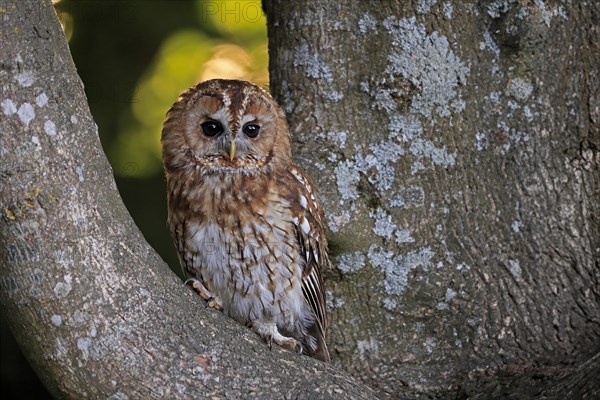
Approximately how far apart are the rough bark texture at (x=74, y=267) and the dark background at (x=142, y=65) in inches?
96.6

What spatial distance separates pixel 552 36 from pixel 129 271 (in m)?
1.91

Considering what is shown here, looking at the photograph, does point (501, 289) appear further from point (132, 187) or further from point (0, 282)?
point (132, 187)

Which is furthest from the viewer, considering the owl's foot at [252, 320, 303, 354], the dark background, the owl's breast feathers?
the dark background

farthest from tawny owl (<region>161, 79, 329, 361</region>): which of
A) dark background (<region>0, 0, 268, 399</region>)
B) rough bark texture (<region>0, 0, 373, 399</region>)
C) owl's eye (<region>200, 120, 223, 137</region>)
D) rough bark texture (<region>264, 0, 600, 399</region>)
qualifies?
dark background (<region>0, 0, 268, 399</region>)

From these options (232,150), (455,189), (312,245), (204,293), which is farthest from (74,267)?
(455,189)

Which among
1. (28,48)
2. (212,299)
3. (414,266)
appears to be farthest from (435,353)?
(28,48)

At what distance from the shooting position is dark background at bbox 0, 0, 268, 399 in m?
4.78

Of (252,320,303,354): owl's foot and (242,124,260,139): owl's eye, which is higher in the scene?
(242,124,260,139): owl's eye

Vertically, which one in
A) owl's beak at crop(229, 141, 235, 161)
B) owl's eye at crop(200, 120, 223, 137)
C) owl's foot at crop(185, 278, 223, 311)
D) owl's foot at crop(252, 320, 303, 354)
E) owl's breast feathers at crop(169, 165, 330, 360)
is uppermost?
owl's eye at crop(200, 120, 223, 137)

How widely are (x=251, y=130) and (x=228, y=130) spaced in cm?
10

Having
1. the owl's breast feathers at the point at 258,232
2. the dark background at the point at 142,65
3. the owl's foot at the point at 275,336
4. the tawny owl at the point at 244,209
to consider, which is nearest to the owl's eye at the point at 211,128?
the tawny owl at the point at 244,209

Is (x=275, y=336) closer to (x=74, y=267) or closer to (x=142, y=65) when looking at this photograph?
(x=74, y=267)

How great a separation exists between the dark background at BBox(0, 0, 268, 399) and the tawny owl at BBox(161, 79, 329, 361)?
4.80ft

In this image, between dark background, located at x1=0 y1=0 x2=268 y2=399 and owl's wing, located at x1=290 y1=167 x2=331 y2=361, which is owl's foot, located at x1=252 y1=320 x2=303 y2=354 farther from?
dark background, located at x1=0 y1=0 x2=268 y2=399
